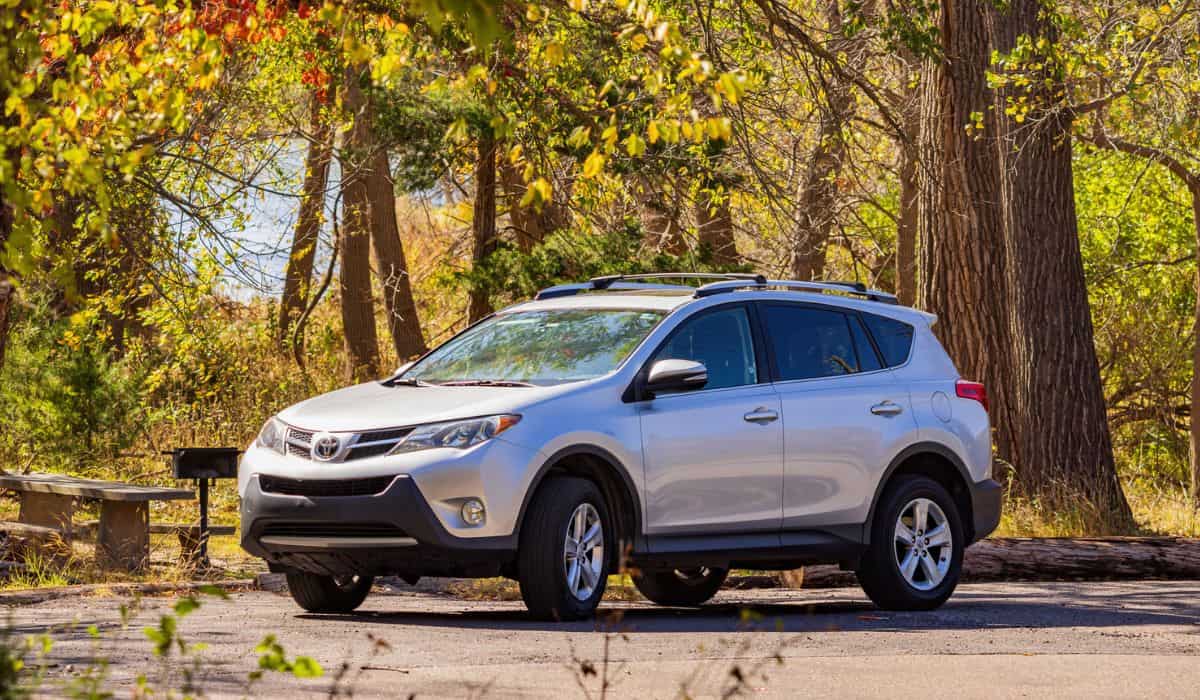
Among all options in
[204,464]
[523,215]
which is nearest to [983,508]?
[204,464]

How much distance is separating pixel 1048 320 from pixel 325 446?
1038 centimetres

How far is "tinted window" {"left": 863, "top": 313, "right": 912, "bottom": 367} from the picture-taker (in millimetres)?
11219

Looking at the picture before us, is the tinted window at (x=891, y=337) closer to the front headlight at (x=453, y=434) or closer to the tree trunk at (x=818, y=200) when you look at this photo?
the front headlight at (x=453, y=434)

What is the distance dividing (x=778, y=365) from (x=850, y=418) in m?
0.56

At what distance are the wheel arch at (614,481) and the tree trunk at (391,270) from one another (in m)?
14.1

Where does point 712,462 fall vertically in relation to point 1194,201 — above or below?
below

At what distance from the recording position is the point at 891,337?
1133 centimetres

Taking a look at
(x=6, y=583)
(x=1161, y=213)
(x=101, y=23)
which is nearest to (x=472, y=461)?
(x=101, y=23)

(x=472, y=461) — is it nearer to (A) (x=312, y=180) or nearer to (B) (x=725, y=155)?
(B) (x=725, y=155)

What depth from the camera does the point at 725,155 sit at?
56.2ft

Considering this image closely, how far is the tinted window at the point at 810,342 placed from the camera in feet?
34.8

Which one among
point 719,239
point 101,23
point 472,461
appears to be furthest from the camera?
point 719,239

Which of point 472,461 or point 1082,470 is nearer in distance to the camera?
point 472,461

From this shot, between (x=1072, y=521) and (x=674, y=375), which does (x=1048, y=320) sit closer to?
(x=1072, y=521)
